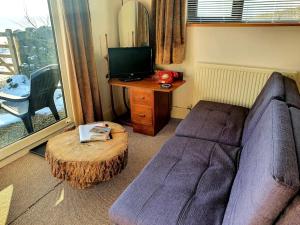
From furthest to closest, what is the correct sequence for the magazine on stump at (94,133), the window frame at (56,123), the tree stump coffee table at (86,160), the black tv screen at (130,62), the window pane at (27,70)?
the black tv screen at (130,62) → the window frame at (56,123) → the window pane at (27,70) → the magazine on stump at (94,133) → the tree stump coffee table at (86,160)

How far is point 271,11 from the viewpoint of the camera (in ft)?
7.88

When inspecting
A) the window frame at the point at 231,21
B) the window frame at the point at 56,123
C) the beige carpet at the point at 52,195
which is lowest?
the beige carpet at the point at 52,195

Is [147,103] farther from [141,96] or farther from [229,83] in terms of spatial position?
[229,83]

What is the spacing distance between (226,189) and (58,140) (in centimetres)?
135

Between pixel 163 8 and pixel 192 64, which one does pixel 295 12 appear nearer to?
pixel 192 64

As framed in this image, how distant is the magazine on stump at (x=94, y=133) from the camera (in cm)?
189

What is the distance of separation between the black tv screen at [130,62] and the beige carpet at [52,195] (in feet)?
3.43

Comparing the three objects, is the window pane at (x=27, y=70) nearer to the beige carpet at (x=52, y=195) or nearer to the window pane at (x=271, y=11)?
the beige carpet at (x=52, y=195)

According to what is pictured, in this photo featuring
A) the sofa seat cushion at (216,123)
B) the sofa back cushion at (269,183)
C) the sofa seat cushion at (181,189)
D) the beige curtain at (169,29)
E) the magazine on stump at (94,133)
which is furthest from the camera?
the beige curtain at (169,29)

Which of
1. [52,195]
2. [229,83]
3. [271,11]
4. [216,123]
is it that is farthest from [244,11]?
[52,195]

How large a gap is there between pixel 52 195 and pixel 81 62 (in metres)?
1.41

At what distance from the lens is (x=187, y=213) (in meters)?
1.19

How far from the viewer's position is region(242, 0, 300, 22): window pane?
231 centimetres

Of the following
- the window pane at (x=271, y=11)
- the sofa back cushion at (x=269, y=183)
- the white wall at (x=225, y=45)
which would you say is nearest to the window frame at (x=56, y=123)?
the white wall at (x=225, y=45)
